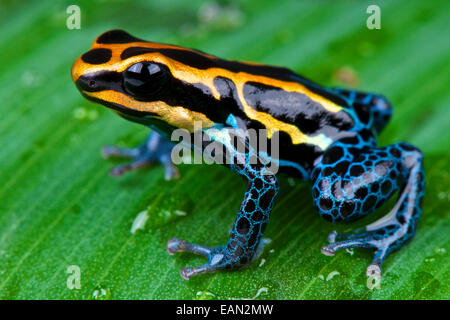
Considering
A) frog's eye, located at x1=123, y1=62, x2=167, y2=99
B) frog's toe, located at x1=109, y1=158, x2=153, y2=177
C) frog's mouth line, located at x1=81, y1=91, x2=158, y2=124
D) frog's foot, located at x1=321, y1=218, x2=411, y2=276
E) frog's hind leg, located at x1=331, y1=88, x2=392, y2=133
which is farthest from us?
frog's toe, located at x1=109, y1=158, x2=153, y2=177

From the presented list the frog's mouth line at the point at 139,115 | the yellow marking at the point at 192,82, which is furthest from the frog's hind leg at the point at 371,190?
the frog's mouth line at the point at 139,115

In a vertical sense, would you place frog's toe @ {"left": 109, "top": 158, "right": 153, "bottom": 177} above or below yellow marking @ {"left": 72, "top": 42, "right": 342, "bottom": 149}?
below

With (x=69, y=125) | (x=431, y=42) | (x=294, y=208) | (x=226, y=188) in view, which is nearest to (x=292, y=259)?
(x=294, y=208)

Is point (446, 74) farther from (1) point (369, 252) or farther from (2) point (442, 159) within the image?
(1) point (369, 252)

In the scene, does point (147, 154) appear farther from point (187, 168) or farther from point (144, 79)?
point (144, 79)

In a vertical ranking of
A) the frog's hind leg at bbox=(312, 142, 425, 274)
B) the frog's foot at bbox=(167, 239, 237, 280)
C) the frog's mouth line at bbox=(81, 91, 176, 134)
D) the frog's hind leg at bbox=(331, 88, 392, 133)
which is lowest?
the frog's foot at bbox=(167, 239, 237, 280)

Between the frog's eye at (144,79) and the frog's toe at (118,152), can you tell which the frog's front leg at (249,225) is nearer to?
the frog's eye at (144,79)

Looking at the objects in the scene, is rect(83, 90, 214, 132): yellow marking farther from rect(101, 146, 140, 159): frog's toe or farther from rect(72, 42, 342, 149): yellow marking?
rect(101, 146, 140, 159): frog's toe

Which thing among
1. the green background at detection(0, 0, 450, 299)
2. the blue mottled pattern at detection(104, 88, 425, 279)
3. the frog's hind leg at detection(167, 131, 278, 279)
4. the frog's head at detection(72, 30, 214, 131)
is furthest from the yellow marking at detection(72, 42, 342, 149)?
the green background at detection(0, 0, 450, 299)
